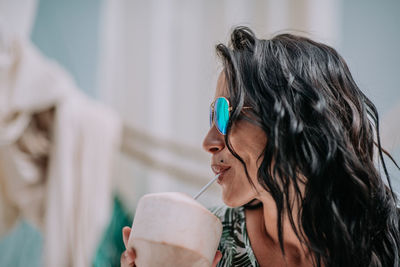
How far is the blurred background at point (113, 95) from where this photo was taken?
61.7 inches

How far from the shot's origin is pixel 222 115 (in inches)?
29.7

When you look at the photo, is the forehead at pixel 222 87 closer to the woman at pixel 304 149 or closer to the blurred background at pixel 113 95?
the woman at pixel 304 149

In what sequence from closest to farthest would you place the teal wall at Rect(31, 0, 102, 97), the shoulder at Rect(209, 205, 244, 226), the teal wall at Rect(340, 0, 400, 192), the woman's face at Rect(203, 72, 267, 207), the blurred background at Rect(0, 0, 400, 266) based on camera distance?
1. the woman's face at Rect(203, 72, 267, 207)
2. the shoulder at Rect(209, 205, 244, 226)
3. the blurred background at Rect(0, 0, 400, 266)
4. the teal wall at Rect(340, 0, 400, 192)
5. the teal wall at Rect(31, 0, 102, 97)

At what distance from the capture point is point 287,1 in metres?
1.90

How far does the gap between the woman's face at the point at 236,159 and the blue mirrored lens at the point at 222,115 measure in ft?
0.05

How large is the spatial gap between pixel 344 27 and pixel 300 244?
1541mm

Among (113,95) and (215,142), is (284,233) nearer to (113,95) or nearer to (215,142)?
(215,142)

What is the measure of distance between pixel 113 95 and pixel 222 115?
1399 millimetres

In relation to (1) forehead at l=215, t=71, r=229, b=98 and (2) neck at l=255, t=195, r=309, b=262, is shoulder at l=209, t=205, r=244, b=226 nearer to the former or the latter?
(2) neck at l=255, t=195, r=309, b=262

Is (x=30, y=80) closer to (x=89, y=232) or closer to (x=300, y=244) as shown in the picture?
(x=89, y=232)

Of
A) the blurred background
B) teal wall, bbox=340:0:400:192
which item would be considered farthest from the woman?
teal wall, bbox=340:0:400:192

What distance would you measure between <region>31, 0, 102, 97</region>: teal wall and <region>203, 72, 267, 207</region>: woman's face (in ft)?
5.11

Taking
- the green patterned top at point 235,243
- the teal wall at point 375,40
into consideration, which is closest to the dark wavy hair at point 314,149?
the green patterned top at point 235,243

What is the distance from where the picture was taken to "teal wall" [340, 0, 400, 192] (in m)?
1.94
